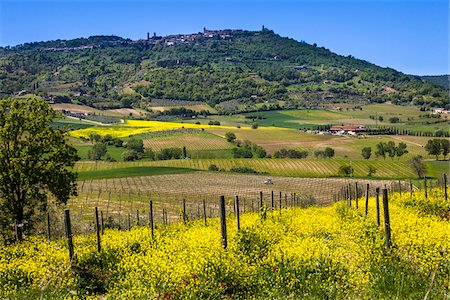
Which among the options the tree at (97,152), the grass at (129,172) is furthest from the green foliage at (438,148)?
the tree at (97,152)

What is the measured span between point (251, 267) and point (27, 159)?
1361 cm

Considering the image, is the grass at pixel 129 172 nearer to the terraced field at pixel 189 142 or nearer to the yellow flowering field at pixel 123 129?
the terraced field at pixel 189 142

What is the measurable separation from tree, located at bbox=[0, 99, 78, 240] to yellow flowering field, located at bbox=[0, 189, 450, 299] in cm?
422

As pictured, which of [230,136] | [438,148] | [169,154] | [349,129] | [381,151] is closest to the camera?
[438,148]

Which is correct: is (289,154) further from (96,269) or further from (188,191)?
(96,269)

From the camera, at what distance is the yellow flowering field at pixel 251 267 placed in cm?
1034

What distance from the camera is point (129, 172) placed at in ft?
272

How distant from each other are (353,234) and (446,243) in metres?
3.86

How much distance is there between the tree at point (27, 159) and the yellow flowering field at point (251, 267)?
4.22m

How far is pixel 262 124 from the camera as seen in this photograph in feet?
577

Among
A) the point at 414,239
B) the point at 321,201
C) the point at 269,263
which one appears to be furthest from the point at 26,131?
the point at 321,201

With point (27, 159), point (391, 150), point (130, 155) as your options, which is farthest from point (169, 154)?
point (27, 159)

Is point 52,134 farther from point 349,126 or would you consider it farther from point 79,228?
point 349,126

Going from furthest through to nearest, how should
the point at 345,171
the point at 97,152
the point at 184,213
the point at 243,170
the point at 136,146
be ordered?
the point at 136,146
the point at 97,152
the point at 243,170
the point at 345,171
the point at 184,213
